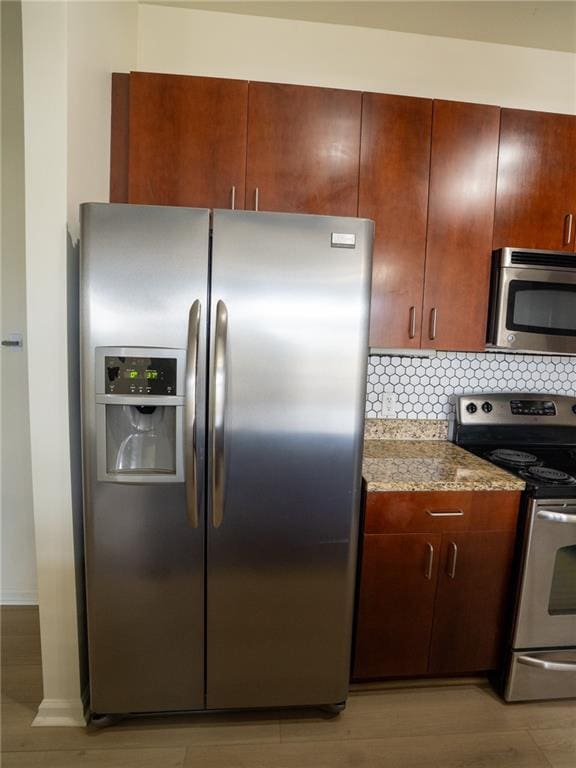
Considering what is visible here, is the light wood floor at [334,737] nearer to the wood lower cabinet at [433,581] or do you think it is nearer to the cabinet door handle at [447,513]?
the wood lower cabinet at [433,581]

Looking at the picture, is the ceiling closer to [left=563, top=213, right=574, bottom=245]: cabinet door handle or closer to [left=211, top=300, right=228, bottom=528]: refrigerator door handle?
[left=563, top=213, right=574, bottom=245]: cabinet door handle

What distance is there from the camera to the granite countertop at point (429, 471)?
5.29ft

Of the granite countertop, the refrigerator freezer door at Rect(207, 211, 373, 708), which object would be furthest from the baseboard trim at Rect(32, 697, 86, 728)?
the granite countertop

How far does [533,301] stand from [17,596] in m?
2.88

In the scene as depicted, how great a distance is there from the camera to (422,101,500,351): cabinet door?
1.79 m

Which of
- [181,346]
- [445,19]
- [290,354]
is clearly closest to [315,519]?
[290,354]

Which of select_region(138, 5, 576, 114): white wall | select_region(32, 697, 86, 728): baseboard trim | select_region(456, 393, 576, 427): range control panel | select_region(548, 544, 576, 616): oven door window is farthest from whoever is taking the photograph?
select_region(456, 393, 576, 427): range control panel

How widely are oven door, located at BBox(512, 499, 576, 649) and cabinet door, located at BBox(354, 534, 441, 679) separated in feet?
1.15

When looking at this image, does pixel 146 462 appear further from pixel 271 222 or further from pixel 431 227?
pixel 431 227

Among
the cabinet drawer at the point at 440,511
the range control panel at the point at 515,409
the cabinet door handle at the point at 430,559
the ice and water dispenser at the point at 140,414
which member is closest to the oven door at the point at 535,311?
the range control panel at the point at 515,409

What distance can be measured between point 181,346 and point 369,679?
1571mm

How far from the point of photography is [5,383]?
2123 millimetres

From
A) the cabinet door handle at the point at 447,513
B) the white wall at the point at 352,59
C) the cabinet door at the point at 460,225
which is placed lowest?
the cabinet door handle at the point at 447,513

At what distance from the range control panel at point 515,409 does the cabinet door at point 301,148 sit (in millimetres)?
1145
